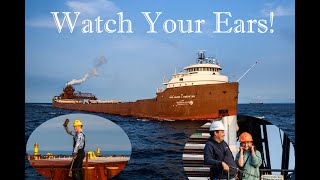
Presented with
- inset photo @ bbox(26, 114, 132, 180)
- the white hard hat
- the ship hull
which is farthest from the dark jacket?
inset photo @ bbox(26, 114, 132, 180)

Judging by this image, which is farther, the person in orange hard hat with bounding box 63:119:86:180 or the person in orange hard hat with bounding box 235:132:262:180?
the person in orange hard hat with bounding box 63:119:86:180

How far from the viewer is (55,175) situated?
6.38m

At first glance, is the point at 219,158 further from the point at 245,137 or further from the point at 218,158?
the point at 245,137

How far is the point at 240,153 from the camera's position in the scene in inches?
245

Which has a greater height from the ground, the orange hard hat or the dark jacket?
the orange hard hat

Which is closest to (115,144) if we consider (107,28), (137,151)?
(137,151)

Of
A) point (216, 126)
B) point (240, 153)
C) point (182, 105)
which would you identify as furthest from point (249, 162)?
point (182, 105)

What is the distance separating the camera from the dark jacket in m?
6.17

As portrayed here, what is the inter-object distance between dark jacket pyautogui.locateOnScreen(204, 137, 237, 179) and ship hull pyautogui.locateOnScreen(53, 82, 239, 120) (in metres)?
0.34

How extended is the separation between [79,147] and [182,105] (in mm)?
1166

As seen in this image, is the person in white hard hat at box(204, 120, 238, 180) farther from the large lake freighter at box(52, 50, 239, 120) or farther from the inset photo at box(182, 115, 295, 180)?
the large lake freighter at box(52, 50, 239, 120)

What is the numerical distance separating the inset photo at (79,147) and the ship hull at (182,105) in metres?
0.14
